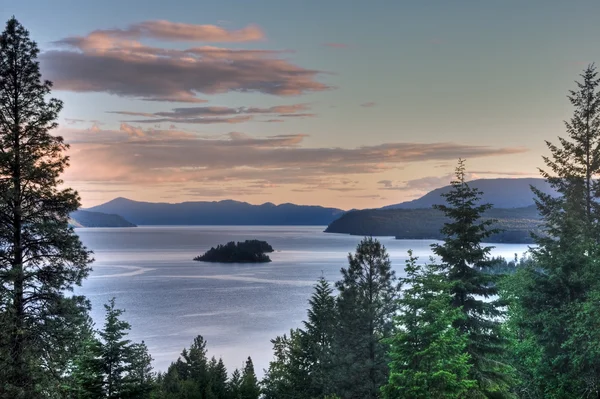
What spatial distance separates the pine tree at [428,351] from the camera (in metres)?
16.6

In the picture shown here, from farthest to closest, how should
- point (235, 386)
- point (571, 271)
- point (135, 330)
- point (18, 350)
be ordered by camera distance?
1. point (135, 330)
2. point (235, 386)
3. point (571, 271)
4. point (18, 350)

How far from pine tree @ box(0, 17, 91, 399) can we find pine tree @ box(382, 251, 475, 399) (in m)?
12.4

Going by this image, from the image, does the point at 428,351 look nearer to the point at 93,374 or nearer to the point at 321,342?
the point at 93,374

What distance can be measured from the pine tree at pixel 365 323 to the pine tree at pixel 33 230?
55.4 ft

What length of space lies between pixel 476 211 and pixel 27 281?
61.3ft

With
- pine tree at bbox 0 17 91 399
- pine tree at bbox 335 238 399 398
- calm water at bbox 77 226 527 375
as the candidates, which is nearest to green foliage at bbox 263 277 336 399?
pine tree at bbox 335 238 399 398

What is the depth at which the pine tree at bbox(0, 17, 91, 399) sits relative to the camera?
16688 mm

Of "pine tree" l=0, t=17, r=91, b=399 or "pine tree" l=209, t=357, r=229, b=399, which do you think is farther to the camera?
"pine tree" l=209, t=357, r=229, b=399

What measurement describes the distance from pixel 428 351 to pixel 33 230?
1546 centimetres

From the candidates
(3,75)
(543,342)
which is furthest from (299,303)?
(3,75)

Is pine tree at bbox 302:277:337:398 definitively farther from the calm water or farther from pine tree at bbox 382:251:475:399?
the calm water

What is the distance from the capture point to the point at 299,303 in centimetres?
12412

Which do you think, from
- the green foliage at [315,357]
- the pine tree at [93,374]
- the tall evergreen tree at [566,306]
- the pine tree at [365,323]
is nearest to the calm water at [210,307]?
the green foliage at [315,357]

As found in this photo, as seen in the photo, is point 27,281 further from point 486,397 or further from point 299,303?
point 299,303
